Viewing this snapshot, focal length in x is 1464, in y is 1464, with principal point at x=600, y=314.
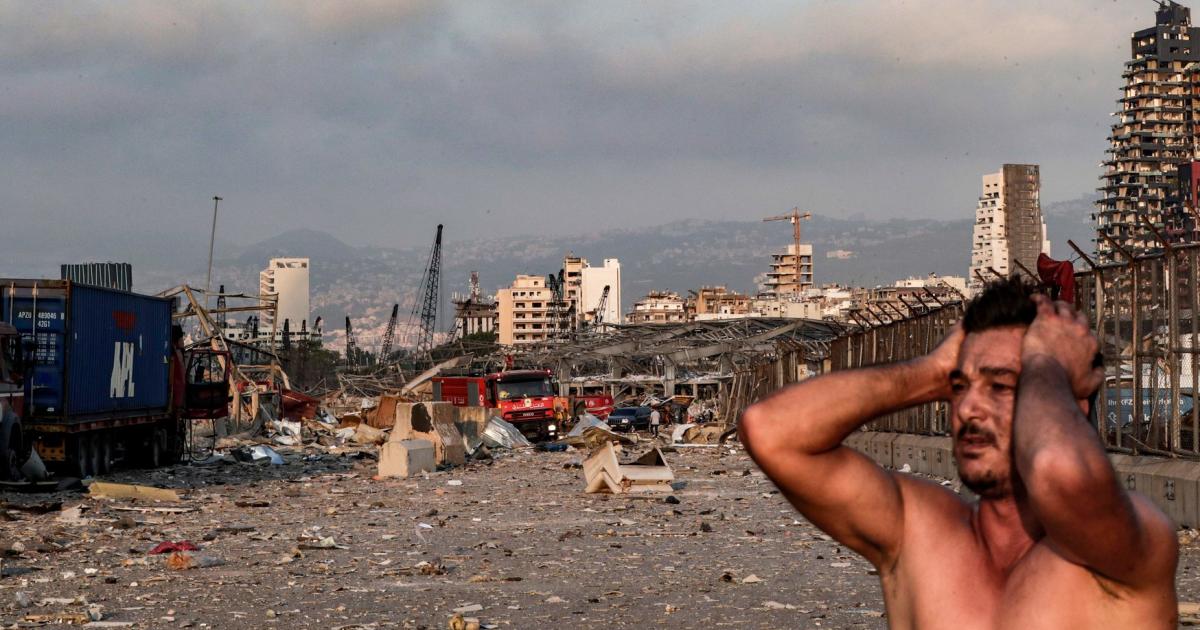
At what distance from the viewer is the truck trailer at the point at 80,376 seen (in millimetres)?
23484

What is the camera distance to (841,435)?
2.75 m

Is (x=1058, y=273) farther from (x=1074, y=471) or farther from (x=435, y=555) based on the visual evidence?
(x=435, y=555)

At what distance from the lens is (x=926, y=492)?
9.32 feet

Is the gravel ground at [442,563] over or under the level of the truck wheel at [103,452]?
under

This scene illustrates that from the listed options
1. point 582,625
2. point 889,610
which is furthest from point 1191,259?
point 889,610

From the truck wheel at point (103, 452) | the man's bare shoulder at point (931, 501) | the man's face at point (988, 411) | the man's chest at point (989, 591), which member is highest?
the man's face at point (988, 411)

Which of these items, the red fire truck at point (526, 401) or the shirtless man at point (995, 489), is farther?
the red fire truck at point (526, 401)

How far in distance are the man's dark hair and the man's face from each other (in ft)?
0.05

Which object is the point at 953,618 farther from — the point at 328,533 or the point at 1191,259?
the point at 328,533

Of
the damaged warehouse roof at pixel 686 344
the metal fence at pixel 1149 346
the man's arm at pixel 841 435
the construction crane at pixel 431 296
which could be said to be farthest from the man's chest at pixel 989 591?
the construction crane at pixel 431 296

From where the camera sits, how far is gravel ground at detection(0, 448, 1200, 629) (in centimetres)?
1062

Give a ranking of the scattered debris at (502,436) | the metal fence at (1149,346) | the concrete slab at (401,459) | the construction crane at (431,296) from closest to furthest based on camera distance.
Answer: the metal fence at (1149,346) < the concrete slab at (401,459) < the scattered debris at (502,436) < the construction crane at (431,296)

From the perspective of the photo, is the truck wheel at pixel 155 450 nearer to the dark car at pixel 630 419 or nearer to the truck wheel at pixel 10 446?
the truck wheel at pixel 10 446

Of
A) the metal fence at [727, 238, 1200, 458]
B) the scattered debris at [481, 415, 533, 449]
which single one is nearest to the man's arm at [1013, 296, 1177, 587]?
the metal fence at [727, 238, 1200, 458]
